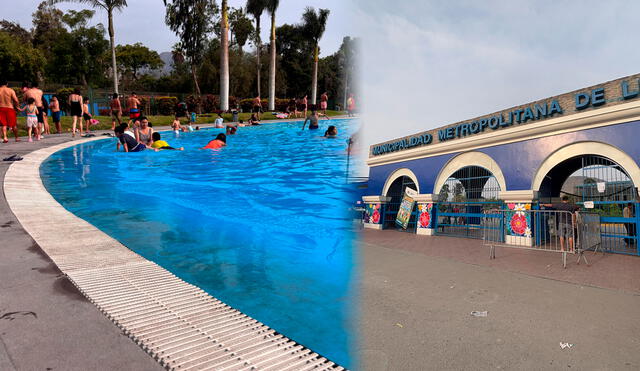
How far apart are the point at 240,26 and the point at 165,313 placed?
4868 centimetres

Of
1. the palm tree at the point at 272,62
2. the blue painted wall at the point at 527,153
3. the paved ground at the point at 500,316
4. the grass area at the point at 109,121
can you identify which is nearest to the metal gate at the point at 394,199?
the blue painted wall at the point at 527,153

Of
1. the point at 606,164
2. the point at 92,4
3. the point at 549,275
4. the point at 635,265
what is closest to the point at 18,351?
the point at 549,275

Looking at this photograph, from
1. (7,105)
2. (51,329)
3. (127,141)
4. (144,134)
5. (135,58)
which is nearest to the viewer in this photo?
(51,329)

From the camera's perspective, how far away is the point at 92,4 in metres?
31.6

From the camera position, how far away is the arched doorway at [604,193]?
1046cm

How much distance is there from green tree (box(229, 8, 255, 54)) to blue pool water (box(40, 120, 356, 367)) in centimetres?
3050

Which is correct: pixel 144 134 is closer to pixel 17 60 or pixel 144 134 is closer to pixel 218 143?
pixel 218 143

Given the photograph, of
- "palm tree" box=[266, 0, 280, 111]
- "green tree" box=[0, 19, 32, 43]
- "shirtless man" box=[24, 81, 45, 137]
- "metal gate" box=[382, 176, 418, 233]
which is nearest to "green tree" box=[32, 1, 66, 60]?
"green tree" box=[0, 19, 32, 43]

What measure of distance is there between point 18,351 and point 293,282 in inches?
131

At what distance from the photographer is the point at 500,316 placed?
195 inches

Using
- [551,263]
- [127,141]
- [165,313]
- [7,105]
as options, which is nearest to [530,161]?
[551,263]

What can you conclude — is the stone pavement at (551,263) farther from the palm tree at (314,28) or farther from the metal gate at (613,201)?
the palm tree at (314,28)

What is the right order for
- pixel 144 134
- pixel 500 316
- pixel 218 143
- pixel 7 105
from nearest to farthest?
pixel 500 316 → pixel 7 105 → pixel 144 134 → pixel 218 143

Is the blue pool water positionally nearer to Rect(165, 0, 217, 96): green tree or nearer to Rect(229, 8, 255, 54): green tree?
Rect(165, 0, 217, 96): green tree
